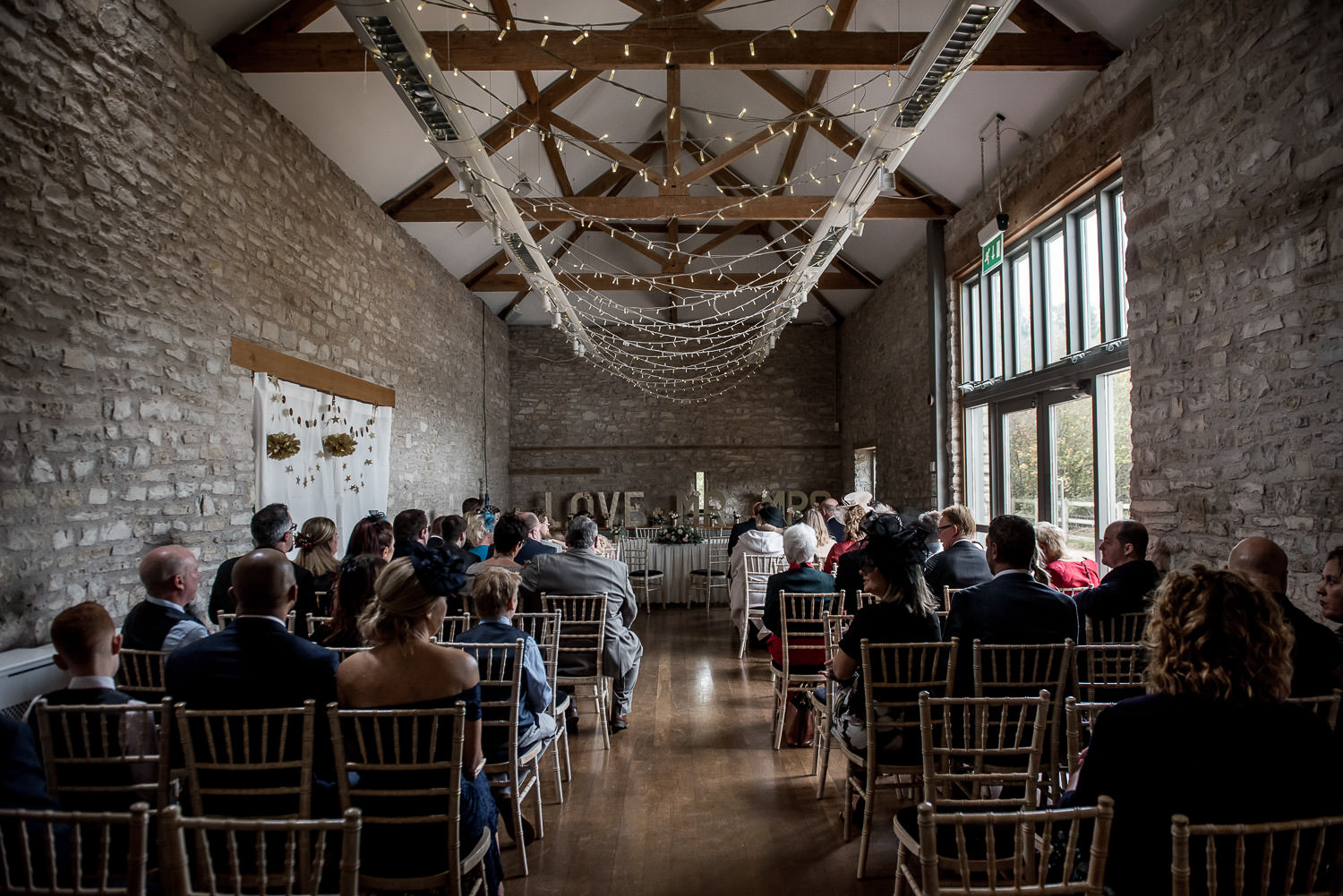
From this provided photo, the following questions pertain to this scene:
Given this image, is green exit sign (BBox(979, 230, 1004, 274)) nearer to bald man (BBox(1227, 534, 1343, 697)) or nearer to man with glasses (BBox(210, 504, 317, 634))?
bald man (BBox(1227, 534, 1343, 697))

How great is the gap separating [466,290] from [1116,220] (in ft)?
26.2

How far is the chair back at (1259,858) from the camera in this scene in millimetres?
1110

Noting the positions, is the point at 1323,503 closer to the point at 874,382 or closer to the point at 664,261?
the point at 874,382

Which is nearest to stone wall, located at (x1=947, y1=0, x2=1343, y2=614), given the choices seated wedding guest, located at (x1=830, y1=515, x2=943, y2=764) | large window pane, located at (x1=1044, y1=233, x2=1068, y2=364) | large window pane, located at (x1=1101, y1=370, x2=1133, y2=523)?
large window pane, located at (x1=1101, y1=370, x2=1133, y2=523)

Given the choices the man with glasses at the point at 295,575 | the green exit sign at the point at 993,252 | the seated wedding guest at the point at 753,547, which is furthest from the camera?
the green exit sign at the point at 993,252

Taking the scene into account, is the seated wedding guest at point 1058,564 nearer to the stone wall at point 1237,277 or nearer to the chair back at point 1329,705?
the stone wall at point 1237,277

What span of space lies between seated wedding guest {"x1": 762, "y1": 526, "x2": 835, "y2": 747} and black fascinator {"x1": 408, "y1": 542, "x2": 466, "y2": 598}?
2143 millimetres

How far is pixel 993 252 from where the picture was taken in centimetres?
641

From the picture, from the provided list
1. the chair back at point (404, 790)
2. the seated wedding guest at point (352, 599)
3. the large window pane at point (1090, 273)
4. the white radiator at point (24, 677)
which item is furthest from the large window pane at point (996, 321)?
the white radiator at point (24, 677)

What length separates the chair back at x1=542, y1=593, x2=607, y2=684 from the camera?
3764mm

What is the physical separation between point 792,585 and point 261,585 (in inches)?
116

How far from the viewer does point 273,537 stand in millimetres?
3777

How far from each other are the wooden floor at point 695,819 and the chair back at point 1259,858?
1365 mm

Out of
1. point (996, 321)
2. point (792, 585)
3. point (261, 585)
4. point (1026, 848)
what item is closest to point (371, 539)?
point (261, 585)
